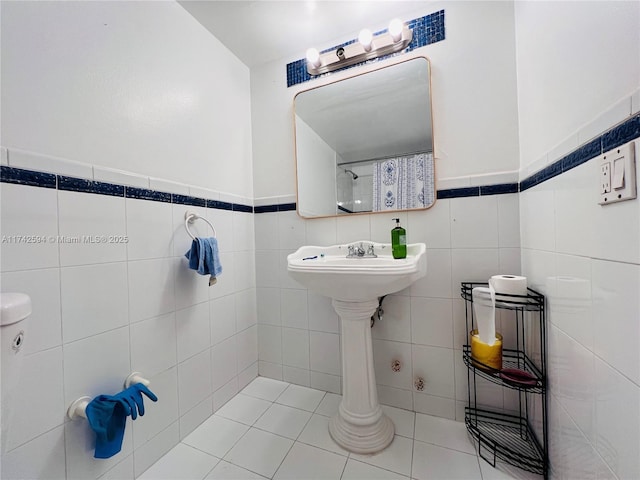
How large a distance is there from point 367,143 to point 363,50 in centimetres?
49

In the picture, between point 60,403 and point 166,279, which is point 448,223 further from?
point 60,403

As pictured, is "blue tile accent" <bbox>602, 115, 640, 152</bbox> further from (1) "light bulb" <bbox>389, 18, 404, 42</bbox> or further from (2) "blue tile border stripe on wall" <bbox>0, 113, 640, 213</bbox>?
(1) "light bulb" <bbox>389, 18, 404, 42</bbox>

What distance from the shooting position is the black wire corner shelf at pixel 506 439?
3.39 feet

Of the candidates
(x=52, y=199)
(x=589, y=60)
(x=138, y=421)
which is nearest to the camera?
(x=589, y=60)

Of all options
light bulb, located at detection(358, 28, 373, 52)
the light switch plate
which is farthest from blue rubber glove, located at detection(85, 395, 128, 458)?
light bulb, located at detection(358, 28, 373, 52)

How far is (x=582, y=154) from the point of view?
0.72 m

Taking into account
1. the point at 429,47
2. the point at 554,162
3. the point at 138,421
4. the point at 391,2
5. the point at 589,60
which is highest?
the point at 391,2

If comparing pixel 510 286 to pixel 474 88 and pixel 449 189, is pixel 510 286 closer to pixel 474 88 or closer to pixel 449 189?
pixel 449 189

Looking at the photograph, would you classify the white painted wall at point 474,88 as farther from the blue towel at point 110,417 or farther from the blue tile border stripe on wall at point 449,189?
the blue towel at point 110,417

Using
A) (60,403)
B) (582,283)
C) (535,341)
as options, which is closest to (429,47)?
(582,283)

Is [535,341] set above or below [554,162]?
below

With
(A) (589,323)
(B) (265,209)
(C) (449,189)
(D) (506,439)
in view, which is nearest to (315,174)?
(B) (265,209)

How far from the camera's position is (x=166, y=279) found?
1.18 metres

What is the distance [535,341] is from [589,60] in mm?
1015
